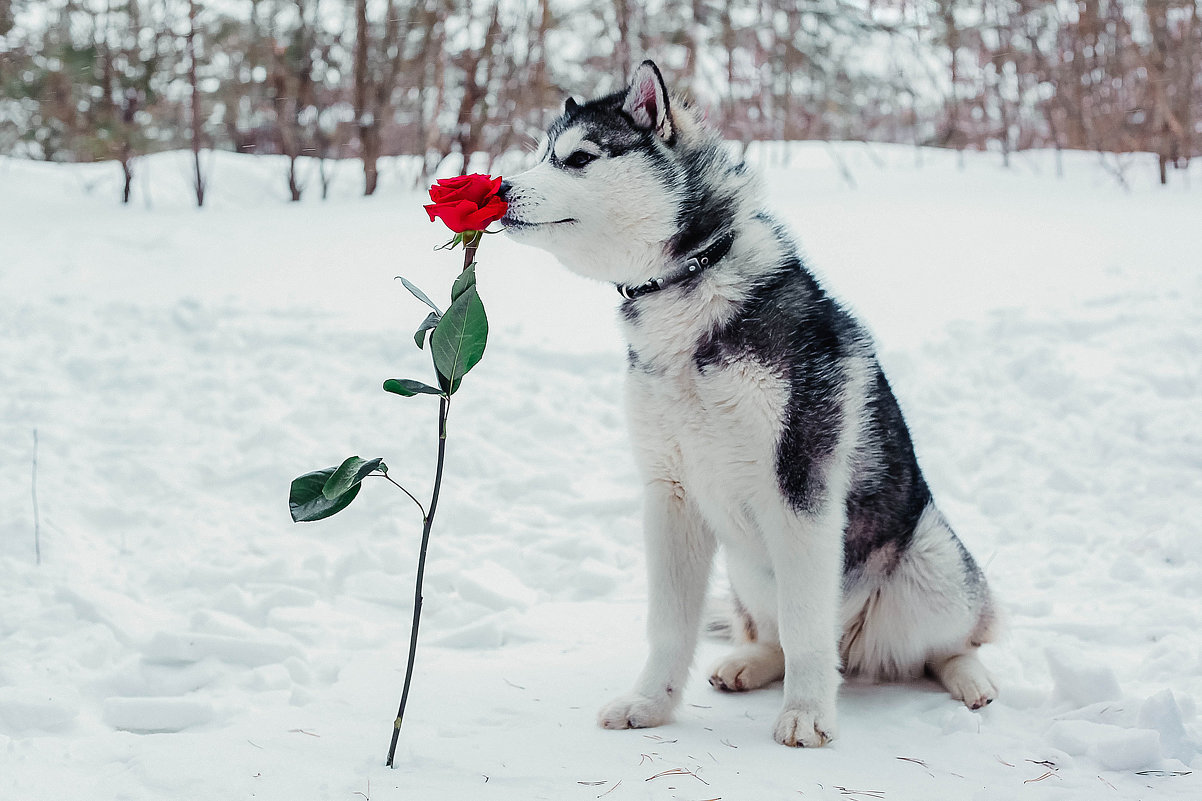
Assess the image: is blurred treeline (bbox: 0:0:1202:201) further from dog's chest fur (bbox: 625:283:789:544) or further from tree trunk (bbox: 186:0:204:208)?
dog's chest fur (bbox: 625:283:789:544)

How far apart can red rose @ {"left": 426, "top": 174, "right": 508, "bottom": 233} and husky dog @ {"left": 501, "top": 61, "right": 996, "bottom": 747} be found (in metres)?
0.27

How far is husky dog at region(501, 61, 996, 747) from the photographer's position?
2031mm

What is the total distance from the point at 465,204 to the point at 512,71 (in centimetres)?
749

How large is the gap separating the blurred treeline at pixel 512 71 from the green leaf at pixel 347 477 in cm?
670

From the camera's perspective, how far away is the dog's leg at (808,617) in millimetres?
2039

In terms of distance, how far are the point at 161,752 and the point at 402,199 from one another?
6.97 meters

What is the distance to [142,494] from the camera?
362 centimetres

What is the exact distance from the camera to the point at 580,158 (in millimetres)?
2131

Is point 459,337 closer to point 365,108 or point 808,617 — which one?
point 808,617

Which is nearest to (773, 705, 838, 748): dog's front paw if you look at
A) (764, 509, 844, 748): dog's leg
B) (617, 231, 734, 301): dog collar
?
(764, 509, 844, 748): dog's leg

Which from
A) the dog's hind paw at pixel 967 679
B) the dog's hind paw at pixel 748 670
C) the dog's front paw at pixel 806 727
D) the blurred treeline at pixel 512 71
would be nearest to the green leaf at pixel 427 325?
the dog's front paw at pixel 806 727

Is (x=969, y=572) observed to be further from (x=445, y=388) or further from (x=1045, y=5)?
(x=1045, y=5)

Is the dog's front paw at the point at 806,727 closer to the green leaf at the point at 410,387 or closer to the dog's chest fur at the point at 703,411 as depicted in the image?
the dog's chest fur at the point at 703,411

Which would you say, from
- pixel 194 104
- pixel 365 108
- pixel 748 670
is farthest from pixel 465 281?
pixel 365 108
